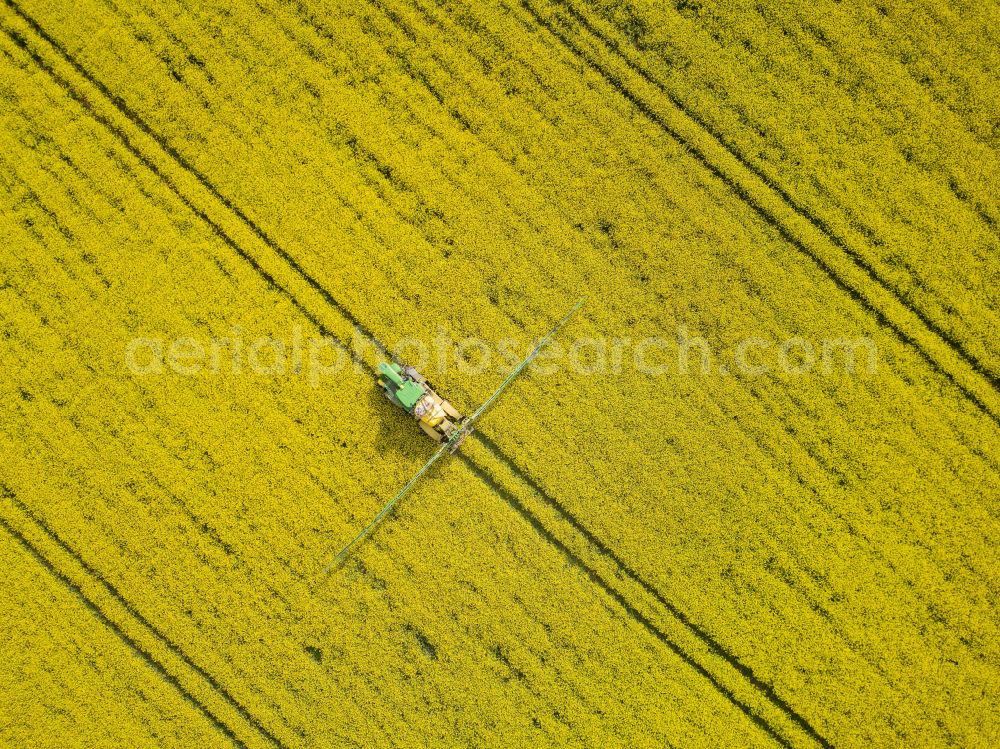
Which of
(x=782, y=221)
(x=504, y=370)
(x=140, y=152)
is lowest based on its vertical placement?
(x=140, y=152)

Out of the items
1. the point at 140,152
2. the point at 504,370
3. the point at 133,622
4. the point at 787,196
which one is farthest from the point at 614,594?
the point at 140,152

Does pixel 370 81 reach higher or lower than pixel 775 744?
higher

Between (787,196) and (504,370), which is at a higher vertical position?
(787,196)

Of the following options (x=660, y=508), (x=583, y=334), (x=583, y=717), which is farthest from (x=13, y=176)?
(x=583, y=717)

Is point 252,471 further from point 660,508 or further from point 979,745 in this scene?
point 979,745

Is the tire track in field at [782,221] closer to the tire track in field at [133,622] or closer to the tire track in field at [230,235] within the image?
the tire track in field at [230,235]

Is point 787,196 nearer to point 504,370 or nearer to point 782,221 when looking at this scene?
point 782,221
